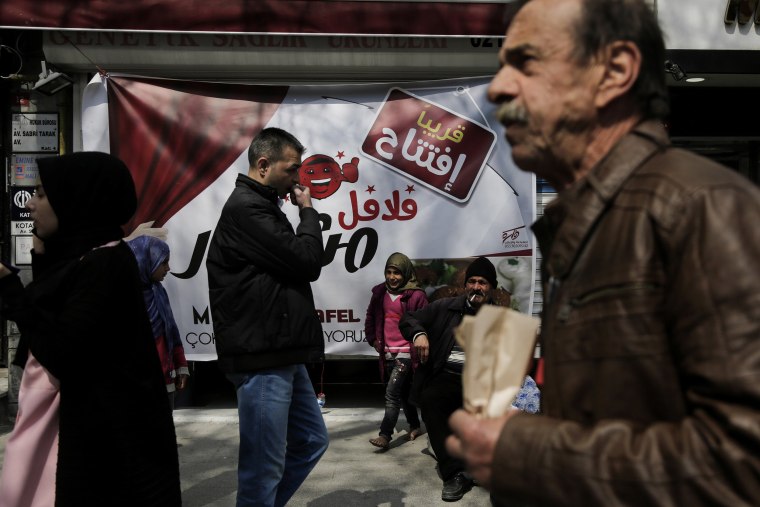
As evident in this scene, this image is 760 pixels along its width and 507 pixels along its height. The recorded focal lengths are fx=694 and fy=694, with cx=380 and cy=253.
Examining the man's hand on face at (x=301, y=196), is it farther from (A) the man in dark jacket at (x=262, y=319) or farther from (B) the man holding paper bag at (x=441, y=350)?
(B) the man holding paper bag at (x=441, y=350)

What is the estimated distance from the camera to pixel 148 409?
244cm

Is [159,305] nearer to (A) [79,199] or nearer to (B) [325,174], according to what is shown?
(B) [325,174]

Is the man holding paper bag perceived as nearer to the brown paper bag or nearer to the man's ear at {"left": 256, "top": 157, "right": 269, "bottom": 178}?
the man's ear at {"left": 256, "top": 157, "right": 269, "bottom": 178}

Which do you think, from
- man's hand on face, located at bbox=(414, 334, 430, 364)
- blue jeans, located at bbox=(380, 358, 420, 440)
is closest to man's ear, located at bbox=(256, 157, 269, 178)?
man's hand on face, located at bbox=(414, 334, 430, 364)

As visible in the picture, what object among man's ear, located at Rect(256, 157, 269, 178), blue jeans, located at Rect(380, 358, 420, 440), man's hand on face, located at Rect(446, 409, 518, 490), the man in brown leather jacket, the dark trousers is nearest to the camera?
the man in brown leather jacket

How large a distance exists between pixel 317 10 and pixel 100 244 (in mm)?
4208

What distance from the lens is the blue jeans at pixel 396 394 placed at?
593cm

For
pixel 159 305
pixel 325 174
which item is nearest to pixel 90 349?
pixel 159 305

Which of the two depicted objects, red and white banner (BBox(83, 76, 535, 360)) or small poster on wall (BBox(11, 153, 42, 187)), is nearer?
red and white banner (BBox(83, 76, 535, 360))

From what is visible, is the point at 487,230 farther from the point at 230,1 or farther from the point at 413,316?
the point at 230,1

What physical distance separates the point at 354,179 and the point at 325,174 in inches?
10.6

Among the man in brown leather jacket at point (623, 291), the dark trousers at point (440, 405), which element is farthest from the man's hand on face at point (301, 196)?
the man in brown leather jacket at point (623, 291)

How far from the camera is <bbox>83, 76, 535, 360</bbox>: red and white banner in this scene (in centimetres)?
620

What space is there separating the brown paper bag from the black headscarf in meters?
1.75
